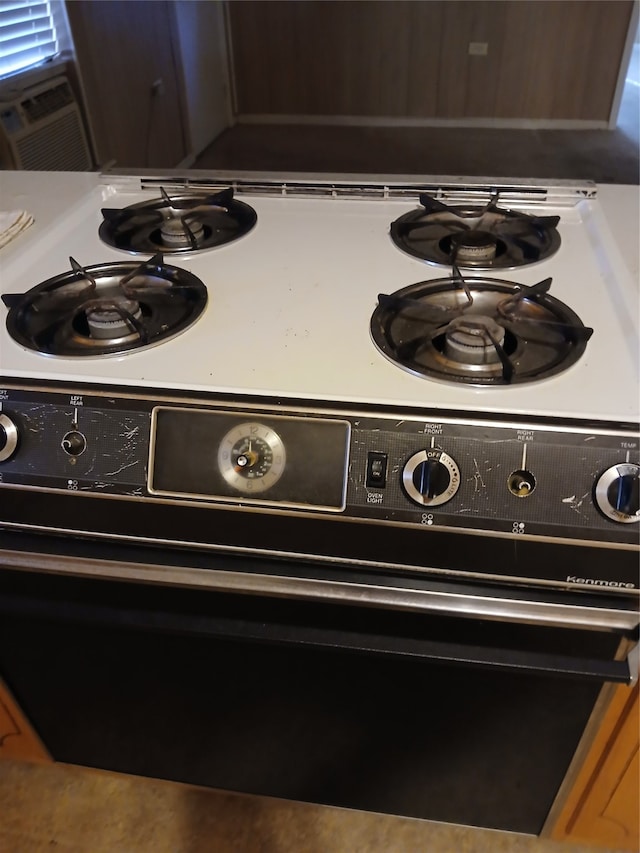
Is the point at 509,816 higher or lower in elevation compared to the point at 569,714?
lower

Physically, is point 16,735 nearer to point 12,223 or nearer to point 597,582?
point 12,223

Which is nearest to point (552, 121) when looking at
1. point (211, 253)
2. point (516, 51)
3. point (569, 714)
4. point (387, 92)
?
point (516, 51)

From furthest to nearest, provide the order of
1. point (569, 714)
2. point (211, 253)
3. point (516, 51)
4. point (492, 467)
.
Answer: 1. point (516, 51)
2. point (211, 253)
3. point (569, 714)
4. point (492, 467)

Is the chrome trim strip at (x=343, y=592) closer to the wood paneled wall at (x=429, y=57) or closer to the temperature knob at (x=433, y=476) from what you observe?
the temperature knob at (x=433, y=476)

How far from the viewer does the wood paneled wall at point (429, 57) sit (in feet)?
12.7

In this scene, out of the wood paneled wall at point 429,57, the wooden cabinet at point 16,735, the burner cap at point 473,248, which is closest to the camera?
the burner cap at point 473,248

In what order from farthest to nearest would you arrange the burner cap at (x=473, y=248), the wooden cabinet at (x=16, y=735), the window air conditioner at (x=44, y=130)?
the window air conditioner at (x=44, y=130), the wooden cabinet at (x=16, y=735), the burner cap at (x=473, y=248)

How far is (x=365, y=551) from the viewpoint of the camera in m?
0.69

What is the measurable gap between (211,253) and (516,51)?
396 cm

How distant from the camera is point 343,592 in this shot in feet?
2.31

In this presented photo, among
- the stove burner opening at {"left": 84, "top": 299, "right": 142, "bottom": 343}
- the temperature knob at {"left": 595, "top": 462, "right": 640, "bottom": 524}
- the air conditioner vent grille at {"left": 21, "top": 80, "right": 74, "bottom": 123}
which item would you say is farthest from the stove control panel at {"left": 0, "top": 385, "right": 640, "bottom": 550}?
the air conditioner vent grille at {"left": 21, "top": 80, "right": 74, "bottom": 123}

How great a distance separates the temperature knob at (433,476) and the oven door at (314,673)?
0.12 metres

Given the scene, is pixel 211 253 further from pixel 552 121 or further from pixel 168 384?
pixel 552 121

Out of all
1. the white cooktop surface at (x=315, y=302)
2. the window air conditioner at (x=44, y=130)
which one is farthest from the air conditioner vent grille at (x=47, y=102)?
the white cooktop surface at (x=315, y=302)
